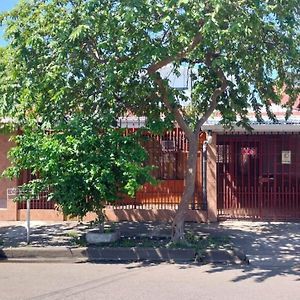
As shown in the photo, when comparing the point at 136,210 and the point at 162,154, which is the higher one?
the point at 162,154

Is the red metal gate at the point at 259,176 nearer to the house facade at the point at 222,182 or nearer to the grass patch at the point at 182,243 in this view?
the house facade at the point at 222,182

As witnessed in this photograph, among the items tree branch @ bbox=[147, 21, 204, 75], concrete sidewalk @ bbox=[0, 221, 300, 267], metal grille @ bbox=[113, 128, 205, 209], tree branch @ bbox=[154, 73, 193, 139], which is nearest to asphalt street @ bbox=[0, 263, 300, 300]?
concrete sidewalk @ bbox=[0, 221, 300, 267]

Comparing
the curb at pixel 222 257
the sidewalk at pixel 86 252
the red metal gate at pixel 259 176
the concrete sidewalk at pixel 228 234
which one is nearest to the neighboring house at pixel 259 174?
the red metal gate at pixel 259 176

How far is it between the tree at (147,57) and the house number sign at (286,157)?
2867mm

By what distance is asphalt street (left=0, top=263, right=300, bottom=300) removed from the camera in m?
6.59

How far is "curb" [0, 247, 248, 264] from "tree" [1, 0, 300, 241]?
762mm

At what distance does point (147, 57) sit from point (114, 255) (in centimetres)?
386

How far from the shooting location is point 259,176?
1370 cm

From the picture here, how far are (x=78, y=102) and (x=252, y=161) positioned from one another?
587 cm

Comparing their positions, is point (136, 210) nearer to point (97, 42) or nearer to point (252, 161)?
point (252, 161)

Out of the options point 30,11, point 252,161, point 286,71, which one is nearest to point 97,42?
point 30,11

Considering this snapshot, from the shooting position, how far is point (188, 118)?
11711 millimetres

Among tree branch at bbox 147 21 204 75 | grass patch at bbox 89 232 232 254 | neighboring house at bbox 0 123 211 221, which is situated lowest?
grass patch at bbox 89 232 232 254

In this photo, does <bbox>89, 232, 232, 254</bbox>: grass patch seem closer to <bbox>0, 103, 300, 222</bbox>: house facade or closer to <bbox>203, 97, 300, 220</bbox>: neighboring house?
<bbox>0, 103, 300, 222</bbox>: house facade
